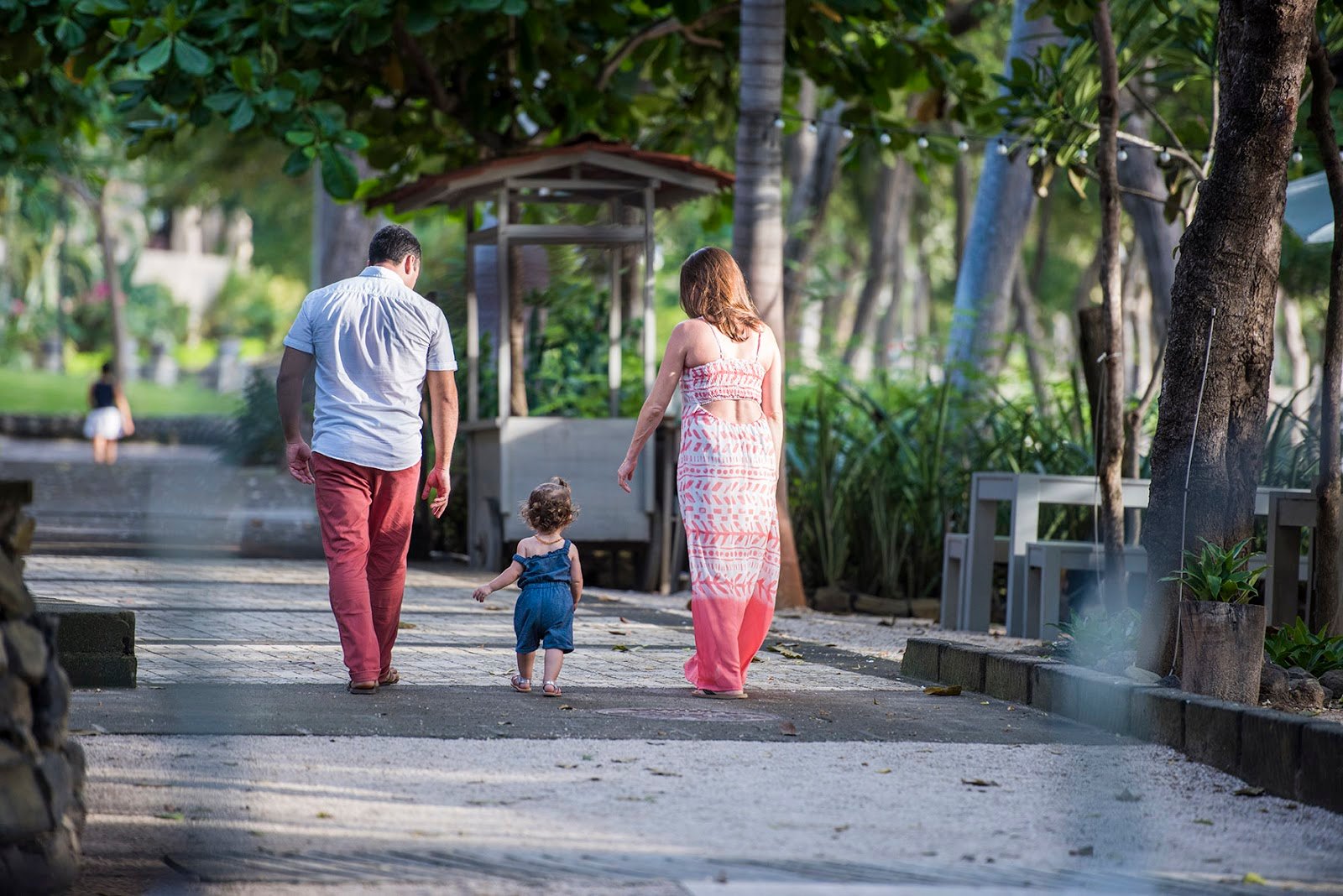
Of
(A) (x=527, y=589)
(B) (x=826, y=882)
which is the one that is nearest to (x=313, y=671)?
(A) (x=527, y=589)

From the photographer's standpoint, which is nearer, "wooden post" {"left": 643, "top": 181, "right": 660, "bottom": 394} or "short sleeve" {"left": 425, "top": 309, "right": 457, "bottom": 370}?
"short sleeve" {"left": 425, "top": 309, "right": 457, "bottom": 370}

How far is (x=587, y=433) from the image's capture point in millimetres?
12203

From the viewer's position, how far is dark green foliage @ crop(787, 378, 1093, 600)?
1215cm

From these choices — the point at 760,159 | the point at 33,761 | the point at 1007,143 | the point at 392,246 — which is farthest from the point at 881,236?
the point at 33,761

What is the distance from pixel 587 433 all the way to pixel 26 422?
33.1 m

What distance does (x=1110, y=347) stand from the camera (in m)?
8.81

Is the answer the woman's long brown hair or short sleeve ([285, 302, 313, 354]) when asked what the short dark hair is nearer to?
short sleeve ([285, 302, 313, 354])

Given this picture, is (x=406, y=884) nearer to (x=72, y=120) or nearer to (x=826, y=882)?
(x=826, y=882)

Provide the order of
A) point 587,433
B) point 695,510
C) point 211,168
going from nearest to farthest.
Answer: point 695,510
point 587,433
point 211,168

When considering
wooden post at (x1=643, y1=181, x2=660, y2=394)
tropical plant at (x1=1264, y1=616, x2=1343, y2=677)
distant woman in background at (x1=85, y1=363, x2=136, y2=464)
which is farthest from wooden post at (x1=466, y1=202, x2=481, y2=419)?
distant woman in background at (x1=85, y1=363, x2=136, y2=464)

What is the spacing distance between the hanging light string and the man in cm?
429

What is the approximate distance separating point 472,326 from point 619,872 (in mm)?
8944

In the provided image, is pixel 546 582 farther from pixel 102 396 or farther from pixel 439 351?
pixel 102 396

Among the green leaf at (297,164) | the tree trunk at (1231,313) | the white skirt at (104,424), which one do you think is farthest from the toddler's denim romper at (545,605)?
the white skirt at (104,424)
